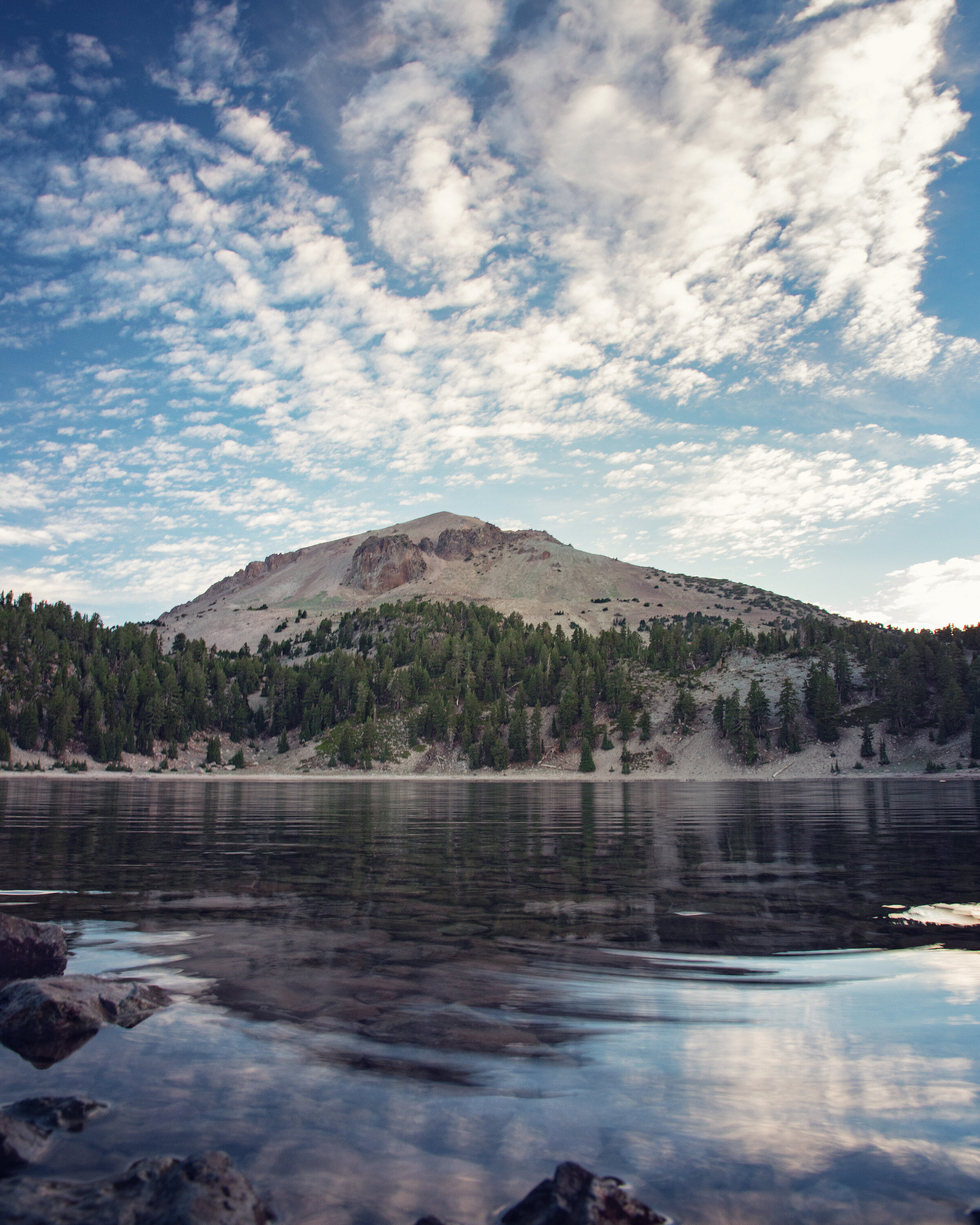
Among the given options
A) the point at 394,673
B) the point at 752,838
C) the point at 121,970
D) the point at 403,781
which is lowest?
the point at 403,781

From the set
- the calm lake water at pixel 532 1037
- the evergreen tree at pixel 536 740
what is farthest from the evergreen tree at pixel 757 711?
the calm lake water at pixel 532 1037

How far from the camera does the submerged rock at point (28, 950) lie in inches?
380

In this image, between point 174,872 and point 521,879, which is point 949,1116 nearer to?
point 521,879

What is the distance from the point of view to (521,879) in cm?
1797

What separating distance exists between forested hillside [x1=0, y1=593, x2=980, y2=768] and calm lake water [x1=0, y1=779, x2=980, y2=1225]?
139 metres

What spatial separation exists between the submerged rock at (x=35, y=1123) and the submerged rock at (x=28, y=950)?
14.5 ft

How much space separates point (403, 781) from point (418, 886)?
128197 millimetres

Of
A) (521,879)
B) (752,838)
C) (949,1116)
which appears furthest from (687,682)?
(949,1116)

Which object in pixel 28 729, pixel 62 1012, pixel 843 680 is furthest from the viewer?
pixel 843 680

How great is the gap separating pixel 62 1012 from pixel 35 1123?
237 centimetres

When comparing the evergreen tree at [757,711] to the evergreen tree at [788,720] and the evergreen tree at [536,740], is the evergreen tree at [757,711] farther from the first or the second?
the evergreen tree at [536,740]

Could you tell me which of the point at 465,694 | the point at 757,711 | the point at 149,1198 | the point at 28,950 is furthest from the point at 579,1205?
the point at 465,694

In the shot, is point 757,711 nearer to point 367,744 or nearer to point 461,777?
point 461,777

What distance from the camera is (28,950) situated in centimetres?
989
